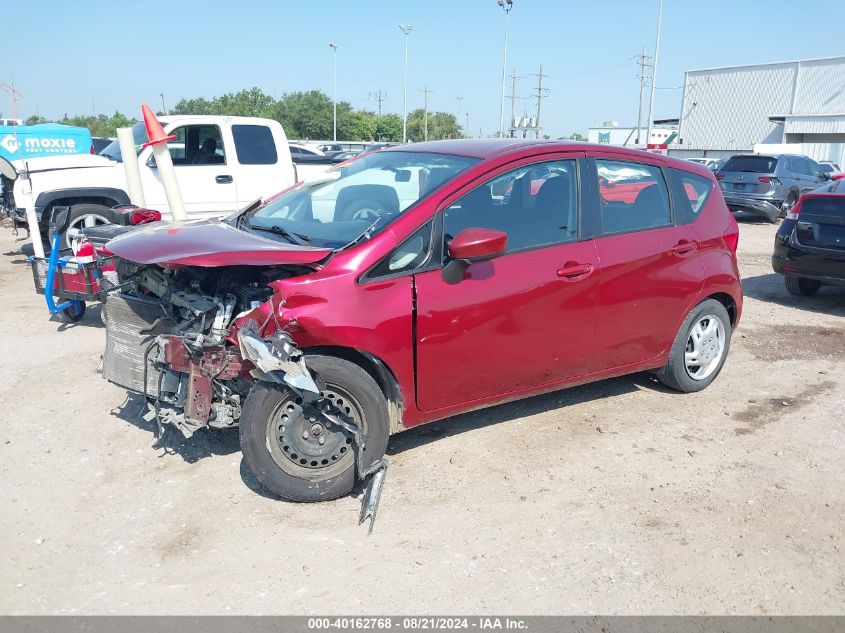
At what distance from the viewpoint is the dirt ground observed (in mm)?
3127

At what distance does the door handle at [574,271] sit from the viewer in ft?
14.4

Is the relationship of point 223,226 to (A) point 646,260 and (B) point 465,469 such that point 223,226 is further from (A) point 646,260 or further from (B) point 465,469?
(A) point 646,260

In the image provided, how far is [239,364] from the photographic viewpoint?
3.70 m

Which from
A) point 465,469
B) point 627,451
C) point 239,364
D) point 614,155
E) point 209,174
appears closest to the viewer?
point 239,364

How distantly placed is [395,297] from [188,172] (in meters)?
6.87

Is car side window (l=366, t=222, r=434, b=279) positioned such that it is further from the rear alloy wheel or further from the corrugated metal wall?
the corrugated metal wall

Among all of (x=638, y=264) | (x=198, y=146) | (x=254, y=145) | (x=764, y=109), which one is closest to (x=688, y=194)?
(x=638, y=264)

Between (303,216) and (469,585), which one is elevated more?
(303,216)

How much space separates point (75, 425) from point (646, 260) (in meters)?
3.96

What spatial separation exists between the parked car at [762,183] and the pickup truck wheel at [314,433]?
1564 cm

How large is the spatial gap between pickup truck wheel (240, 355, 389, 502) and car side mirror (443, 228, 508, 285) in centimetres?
75

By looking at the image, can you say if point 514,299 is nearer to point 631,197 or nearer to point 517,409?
point 517,409

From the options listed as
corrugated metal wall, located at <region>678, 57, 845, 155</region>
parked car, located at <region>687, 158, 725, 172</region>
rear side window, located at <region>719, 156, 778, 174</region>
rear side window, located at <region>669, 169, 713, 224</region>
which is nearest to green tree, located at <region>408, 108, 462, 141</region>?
corrugated metal wall, located at <region>678, 57, 845, 155</region>

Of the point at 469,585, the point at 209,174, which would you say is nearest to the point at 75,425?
the point at 469,585
